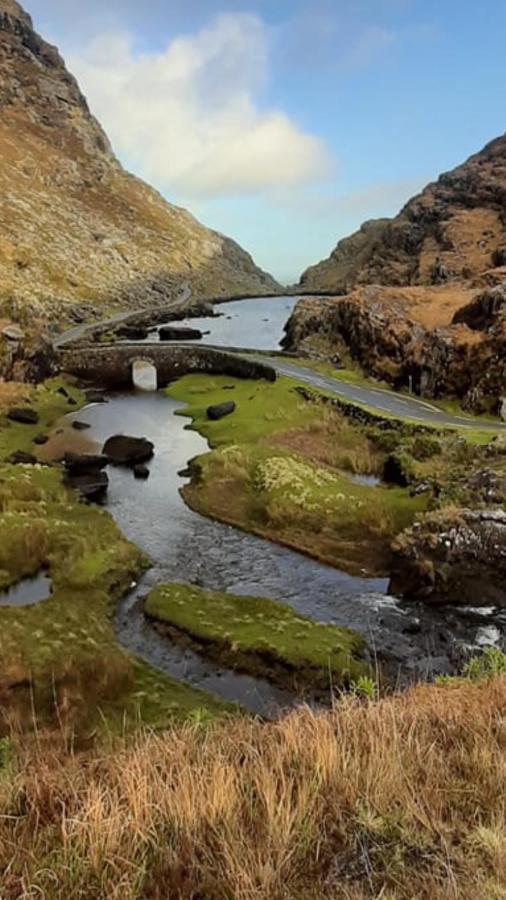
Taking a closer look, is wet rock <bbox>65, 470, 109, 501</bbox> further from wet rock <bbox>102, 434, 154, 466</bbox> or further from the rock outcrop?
the rock outcrop

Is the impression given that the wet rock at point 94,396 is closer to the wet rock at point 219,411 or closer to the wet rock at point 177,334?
the wet rock at point 219,411

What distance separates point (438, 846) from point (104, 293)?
164353mm

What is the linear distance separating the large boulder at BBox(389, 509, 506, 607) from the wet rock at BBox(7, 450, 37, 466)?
103 feet

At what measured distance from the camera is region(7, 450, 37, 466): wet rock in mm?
56253

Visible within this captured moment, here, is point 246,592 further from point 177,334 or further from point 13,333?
point 177,334

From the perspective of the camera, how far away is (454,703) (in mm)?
10742

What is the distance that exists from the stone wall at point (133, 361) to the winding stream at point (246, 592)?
45228 millimetres

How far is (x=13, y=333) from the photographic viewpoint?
89.1 meters

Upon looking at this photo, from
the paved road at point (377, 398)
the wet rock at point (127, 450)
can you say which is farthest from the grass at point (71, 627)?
the paved road at point (377, 398)

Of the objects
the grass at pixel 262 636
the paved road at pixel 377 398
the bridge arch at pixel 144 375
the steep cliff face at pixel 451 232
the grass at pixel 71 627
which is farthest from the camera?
the steep cliff face at pixel 451 232

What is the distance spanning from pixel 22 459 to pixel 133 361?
169 ft

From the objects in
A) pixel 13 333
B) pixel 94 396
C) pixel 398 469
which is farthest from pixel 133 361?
pixel 398 469

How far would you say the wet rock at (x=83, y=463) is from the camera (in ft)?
183

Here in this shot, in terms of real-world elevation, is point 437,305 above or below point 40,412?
above
